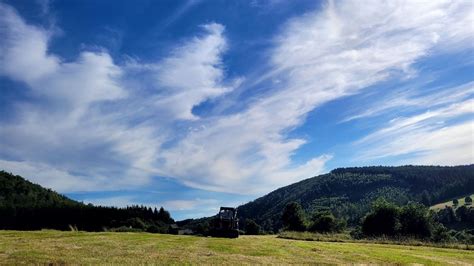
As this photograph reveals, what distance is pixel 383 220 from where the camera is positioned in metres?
90.9

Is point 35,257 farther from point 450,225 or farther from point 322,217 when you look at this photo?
point 450,225

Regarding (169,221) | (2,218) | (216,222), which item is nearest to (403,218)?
(216,222)

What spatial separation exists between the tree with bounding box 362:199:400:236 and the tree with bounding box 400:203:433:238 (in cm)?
265

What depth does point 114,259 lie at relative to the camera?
19328 millimetres

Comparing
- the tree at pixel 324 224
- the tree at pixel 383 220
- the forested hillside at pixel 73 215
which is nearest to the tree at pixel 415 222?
the tree at pixel 383 220

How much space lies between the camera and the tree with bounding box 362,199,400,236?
9025cm

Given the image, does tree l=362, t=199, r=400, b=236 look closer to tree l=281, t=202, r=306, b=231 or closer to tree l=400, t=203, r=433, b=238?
tree l=400, t=203, r=433, b=238

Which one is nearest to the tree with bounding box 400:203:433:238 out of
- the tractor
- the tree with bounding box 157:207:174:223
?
the tractor

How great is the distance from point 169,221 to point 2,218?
61.2 metres

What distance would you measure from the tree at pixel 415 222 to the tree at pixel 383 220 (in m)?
2.65

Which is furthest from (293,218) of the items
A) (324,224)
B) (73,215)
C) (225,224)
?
(73,215)

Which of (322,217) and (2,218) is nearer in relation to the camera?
(322,217)

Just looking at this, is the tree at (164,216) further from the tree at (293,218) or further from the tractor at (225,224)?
the tractor at (225,224)

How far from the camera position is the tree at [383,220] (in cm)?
9025
